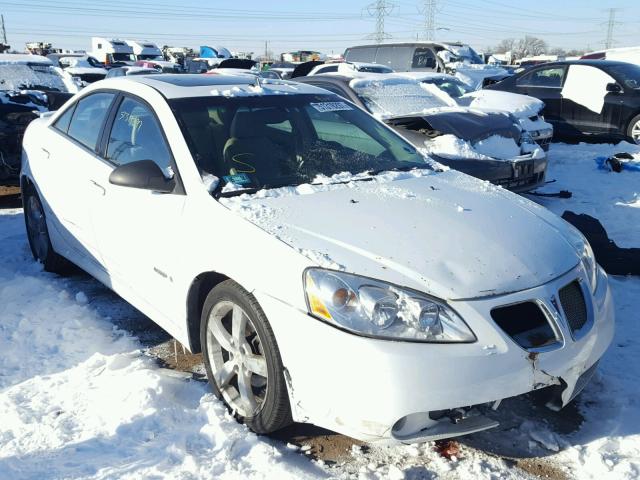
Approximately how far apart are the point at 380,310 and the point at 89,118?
111 inches

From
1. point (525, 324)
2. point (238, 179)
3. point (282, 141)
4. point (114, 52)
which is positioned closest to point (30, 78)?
point (282, 141)

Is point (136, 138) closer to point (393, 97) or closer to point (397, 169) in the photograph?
point (397, 169)

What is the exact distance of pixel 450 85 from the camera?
10.1 metres

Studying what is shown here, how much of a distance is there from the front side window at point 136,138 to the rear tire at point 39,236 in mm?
1263

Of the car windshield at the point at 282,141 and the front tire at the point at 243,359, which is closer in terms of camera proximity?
the front tire at the point at 243,359

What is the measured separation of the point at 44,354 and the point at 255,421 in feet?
4.98

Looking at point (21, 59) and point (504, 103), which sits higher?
point (21, 59)

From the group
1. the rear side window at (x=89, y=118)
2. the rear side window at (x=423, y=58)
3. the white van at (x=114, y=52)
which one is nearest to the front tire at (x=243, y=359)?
the rear side window at (x=89, y=118)

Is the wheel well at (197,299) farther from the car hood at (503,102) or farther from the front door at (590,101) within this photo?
the front door at (590,101)

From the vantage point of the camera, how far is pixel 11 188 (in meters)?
7.95

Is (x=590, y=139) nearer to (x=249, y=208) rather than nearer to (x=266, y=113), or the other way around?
(x=266, y=113)

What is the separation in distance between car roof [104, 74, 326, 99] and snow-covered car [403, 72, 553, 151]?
412 centimetres

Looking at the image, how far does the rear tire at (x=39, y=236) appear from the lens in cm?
474

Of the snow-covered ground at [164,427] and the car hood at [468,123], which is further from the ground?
the car hood at [468,123]
